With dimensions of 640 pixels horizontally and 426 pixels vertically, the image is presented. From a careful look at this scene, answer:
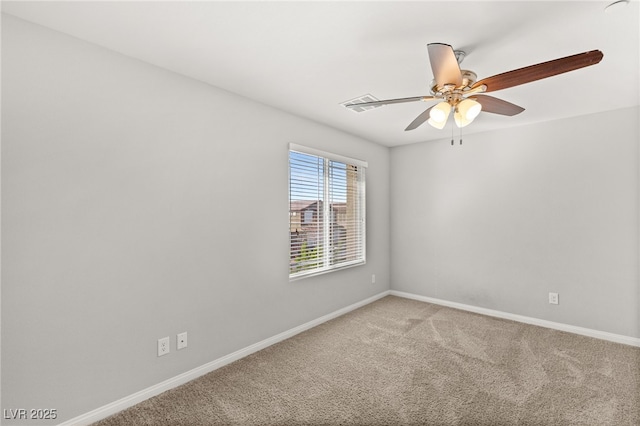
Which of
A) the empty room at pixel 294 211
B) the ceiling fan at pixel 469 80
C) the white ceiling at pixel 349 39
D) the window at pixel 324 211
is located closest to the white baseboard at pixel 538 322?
the empty room at pixel 294 211

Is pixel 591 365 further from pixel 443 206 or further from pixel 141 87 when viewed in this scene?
pixel 141 87

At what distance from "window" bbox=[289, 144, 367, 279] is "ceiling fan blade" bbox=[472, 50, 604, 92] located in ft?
6.32

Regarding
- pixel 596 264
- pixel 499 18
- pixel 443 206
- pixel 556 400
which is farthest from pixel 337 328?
pixel 499 18

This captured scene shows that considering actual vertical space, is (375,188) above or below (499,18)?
below

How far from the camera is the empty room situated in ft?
5.58

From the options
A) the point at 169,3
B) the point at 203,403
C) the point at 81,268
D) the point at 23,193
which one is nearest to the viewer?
the point at 169,3

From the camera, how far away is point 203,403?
2.10 metres

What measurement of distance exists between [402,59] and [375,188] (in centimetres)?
252

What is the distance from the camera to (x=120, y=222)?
6.66 ft

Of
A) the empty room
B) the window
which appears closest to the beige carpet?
the empty room

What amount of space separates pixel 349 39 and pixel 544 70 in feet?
3.48

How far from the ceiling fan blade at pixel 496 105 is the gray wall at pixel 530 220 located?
5.71 feet

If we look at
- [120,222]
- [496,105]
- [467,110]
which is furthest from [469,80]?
[120,222]

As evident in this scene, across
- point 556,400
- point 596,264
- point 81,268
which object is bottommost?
point 556,400
